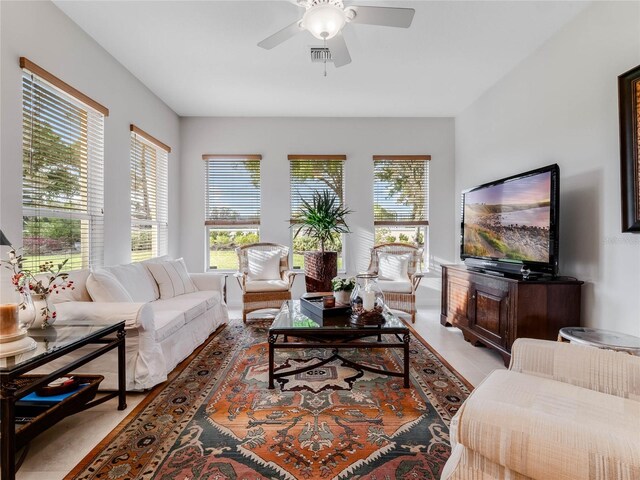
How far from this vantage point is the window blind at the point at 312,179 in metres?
5.07

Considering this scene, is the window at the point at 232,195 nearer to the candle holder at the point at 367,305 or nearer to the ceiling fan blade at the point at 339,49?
the ceiling fan blade at the point at 339,49

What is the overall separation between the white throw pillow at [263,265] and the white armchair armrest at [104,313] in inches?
88.4

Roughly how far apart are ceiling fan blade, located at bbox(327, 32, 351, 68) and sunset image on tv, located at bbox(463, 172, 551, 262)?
1.89 meters

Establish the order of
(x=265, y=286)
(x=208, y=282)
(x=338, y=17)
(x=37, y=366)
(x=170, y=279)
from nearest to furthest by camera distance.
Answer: (x=37, y=366) < (x=338, y=17) < (x=170, y=279) < (x=208, y=282) < (x=265, y=286)

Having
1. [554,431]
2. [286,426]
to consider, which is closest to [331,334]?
[286,426]

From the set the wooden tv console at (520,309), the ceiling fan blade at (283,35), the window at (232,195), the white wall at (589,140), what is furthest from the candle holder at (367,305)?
the window at (232,195)

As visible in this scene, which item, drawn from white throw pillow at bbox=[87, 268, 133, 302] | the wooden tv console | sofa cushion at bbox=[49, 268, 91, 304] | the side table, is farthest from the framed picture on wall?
sofa cushion at bbox=[49, 268, 91, 304]

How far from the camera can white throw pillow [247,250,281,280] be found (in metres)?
4.45

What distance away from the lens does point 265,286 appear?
13.4 feet

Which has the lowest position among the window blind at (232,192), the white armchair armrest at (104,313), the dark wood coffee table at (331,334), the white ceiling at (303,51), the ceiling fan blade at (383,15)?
the dark wood coffee table at (331,334)

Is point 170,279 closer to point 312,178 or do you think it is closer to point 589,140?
point 312,178

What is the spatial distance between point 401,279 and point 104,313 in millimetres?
3386

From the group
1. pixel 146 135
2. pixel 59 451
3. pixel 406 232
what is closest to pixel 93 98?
pixel 146 135

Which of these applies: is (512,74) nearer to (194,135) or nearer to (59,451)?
(194,135)
